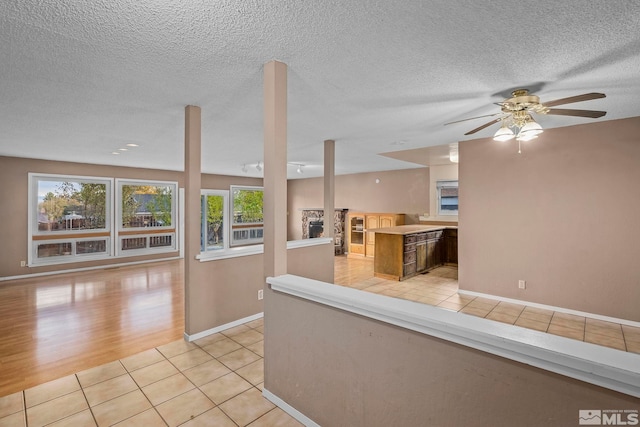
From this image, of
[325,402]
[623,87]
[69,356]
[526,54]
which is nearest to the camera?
[325,402]

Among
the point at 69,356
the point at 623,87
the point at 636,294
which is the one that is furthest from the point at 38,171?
the point at 636,294

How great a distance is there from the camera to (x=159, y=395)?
218cm

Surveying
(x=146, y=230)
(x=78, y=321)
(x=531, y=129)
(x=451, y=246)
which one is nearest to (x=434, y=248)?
(x=451, y=246)

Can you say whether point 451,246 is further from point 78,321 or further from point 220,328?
point 78,321

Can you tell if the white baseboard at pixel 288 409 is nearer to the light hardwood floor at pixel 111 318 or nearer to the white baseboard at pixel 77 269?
the light hardwood floor at pixel 111 318

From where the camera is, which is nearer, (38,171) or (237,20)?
(237,20)

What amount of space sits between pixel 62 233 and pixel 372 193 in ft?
24.1

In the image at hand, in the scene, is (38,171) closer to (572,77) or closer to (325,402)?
(325,402)

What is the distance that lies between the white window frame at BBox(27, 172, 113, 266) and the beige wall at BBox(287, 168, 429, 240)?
5318mm

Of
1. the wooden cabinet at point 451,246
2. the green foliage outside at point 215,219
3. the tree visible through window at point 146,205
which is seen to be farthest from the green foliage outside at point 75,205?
the wooden cabinet at point 451,246

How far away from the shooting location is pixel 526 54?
193cm

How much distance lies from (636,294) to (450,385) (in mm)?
3719

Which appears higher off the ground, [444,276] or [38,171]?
[38,171]

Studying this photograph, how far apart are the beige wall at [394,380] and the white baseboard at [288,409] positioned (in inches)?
1.3
